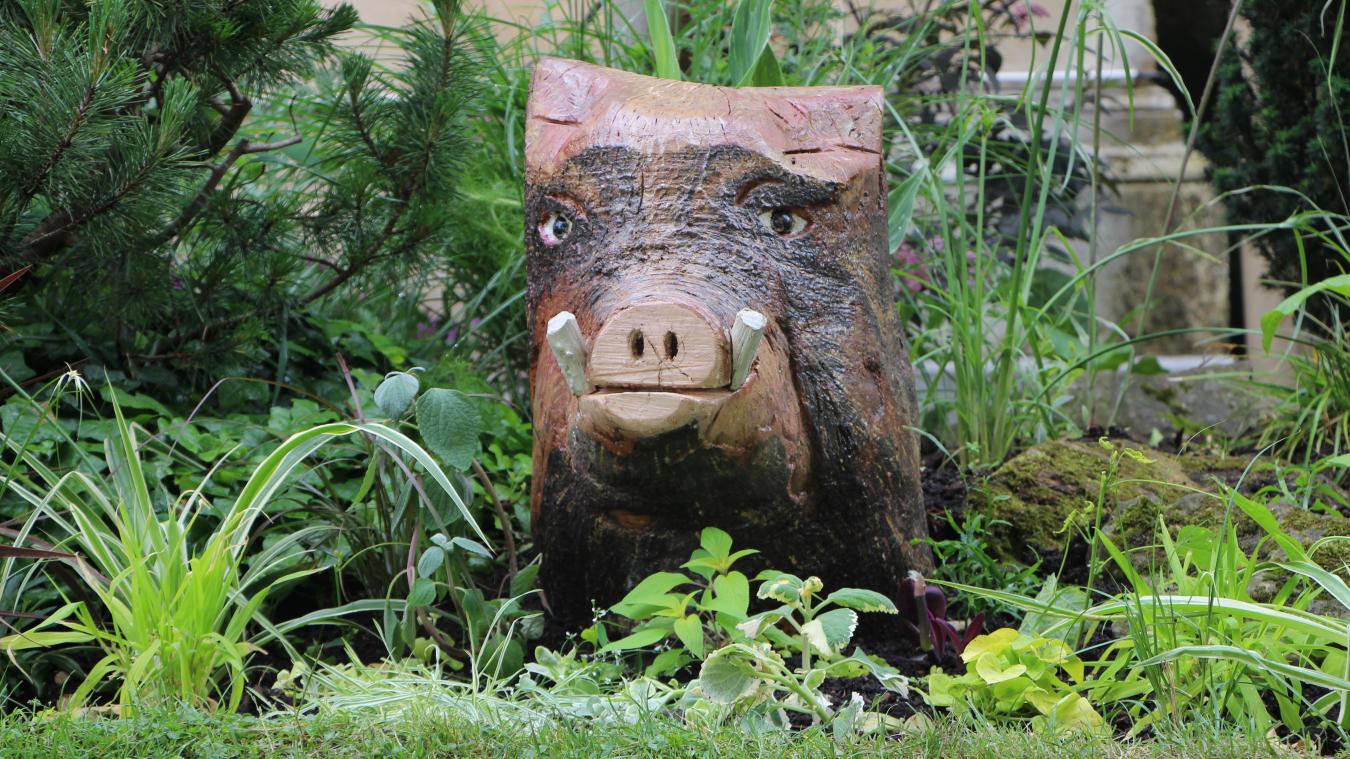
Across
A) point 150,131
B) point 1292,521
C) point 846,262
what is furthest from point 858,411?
point 150,131

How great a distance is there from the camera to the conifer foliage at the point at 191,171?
2631 millimetres

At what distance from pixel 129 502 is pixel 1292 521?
8.03ft

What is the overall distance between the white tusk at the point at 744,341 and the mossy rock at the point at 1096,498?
965 millimetres

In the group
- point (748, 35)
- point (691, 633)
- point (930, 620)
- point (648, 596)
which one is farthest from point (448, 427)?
point (748, 35)

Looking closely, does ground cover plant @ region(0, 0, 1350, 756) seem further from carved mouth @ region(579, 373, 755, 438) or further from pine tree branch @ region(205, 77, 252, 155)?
carved mouth @ region(579, 373, 755, 438)

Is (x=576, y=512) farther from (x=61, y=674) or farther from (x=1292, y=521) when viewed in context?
(x=1292, y=521)

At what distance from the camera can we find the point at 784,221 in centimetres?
262

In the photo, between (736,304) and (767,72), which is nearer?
(736,304)

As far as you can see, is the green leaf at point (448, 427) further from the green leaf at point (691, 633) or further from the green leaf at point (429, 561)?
the green leaf at point (691, 633)

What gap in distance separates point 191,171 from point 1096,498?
2272 millimetres

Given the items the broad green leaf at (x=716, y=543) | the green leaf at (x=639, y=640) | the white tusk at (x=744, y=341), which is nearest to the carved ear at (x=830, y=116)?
the white tusk at (x=744, y=341)

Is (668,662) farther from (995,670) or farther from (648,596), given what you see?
(995,670)

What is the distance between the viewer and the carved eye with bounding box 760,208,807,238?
261cm

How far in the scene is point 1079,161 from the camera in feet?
18.5
